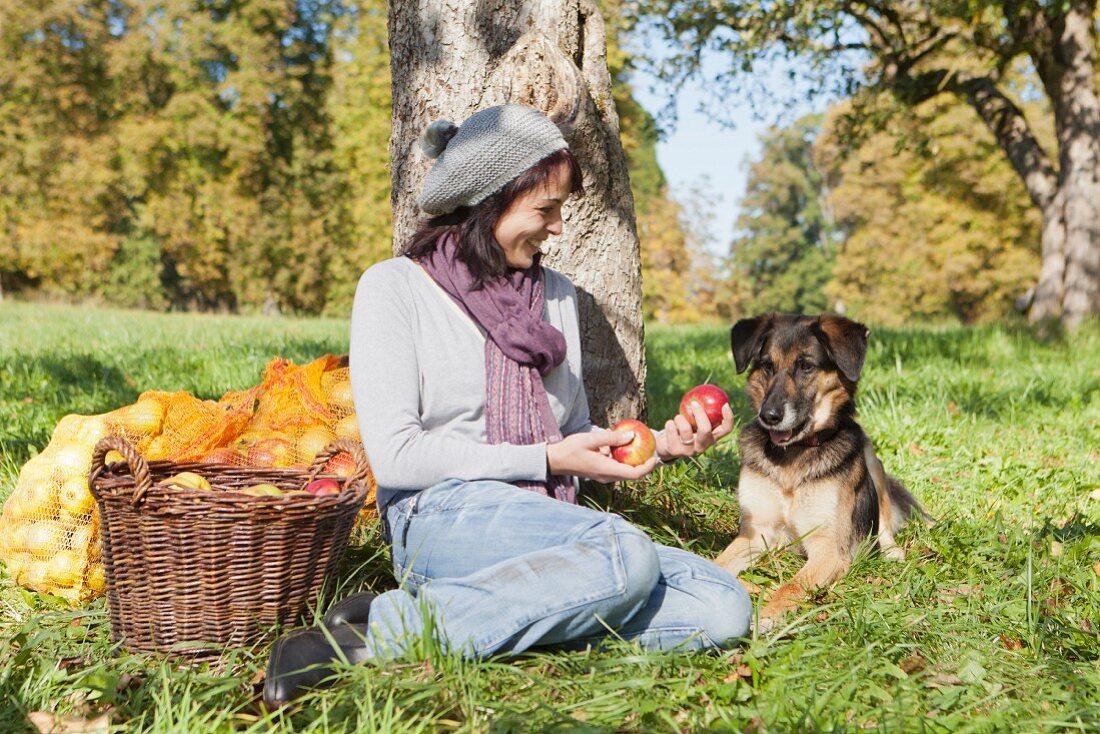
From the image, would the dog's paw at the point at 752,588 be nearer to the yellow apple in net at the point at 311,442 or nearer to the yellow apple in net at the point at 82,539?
the yellow apple in net at the point at 311,442

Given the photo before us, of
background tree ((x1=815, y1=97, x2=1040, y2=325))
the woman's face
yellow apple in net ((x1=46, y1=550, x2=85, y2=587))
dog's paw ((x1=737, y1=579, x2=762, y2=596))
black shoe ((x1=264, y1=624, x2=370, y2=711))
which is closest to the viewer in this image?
black shoe ((x1=264, y1=624, x2=370, y2=711))

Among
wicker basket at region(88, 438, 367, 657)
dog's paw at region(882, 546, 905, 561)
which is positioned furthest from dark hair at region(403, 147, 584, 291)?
dog's paw at region(882, 546, 905, 561)

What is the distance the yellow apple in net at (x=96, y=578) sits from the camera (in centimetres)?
334

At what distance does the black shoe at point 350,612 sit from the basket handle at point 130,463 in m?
0.70

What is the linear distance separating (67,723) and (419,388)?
4.65 ft

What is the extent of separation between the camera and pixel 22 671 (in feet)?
8.91

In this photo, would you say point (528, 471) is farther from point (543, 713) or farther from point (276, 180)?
point (276, 180)

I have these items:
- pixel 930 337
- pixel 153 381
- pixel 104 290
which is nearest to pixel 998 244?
pixel 930 337

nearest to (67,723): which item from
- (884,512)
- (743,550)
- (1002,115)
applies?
(743,550)

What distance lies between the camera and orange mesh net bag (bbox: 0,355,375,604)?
11.0 ft

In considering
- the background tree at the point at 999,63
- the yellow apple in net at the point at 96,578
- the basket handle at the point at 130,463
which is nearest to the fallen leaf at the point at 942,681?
the basket handle at the point at 130,463

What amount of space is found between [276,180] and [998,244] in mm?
25433

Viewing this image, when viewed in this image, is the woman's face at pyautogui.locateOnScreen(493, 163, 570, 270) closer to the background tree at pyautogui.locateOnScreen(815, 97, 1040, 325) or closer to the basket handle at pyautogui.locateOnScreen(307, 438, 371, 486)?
the basket handle at pyautogui.locateOnScreen(307, 438, 371, 486)

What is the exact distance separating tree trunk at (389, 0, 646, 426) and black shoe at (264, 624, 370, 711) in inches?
84.6
